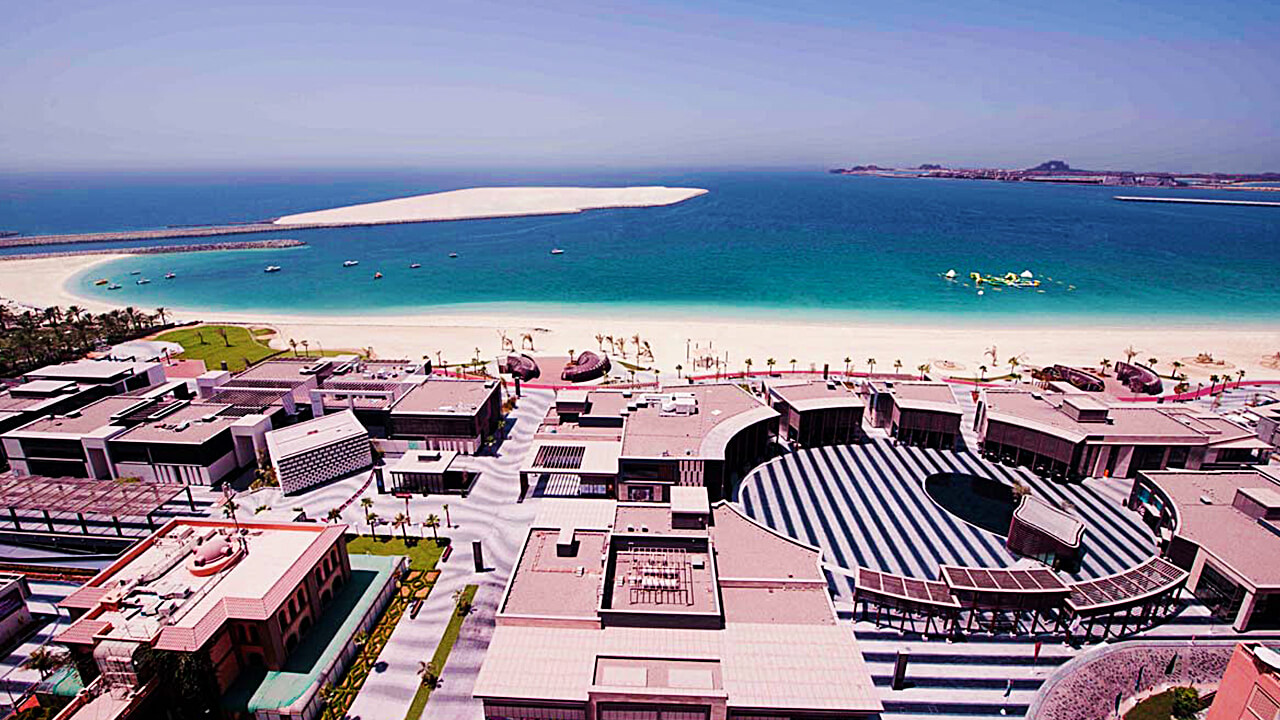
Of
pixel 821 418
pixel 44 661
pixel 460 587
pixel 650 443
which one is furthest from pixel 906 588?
pixel 44 661

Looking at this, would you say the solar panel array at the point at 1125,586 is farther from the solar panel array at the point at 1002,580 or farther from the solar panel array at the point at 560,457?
the solar panel array at the point at 560,457

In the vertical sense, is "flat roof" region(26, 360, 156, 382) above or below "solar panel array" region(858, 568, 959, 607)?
above

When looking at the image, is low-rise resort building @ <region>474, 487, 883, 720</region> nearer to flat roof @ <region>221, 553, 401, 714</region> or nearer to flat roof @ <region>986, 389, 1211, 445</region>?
flat roof @ <region>221, 553, 401, 714</region>

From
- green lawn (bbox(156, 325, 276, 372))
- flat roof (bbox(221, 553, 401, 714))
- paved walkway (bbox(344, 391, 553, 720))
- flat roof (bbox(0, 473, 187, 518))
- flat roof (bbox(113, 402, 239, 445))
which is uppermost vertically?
flat roof (bbox(113, 402, 239, 445))

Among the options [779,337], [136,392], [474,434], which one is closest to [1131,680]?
[474,434]

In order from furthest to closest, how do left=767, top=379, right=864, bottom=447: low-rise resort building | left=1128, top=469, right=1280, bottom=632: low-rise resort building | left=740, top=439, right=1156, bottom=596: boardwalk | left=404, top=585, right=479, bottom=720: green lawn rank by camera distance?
left=767, top=379, right=864, bottom=447: low-rise resort building
left=740, top=439, right=1156, bottom=596: boardwalk
left=1128, top=469, right=1280, bottom=632: low-rise resort building
left=404, top=585, right=479, bottom=720: green lawn

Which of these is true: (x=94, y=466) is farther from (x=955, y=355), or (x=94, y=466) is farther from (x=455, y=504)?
(x=955, y=355)

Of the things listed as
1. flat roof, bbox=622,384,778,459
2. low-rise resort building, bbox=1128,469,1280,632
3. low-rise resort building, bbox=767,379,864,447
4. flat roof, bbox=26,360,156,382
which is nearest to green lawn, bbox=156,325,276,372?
flat roof, bbox=26,360,156,382
